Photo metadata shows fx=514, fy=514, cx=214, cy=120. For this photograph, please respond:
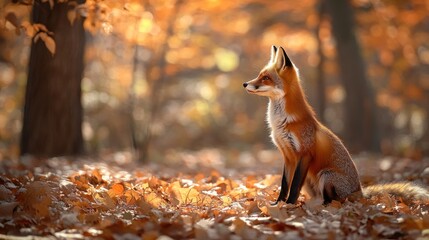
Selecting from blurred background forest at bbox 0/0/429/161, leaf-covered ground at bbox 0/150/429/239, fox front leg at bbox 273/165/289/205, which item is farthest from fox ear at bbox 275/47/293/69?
blurred background forest at bbox 0/0/429/161

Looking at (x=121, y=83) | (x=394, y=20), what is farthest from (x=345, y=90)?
(x=121, y=83)

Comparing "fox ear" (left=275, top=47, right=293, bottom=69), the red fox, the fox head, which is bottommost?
the red fox

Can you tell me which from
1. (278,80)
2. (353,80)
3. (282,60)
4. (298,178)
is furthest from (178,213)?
(353,80)

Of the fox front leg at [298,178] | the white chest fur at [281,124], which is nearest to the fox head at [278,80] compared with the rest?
the white chest fur at [281,124]

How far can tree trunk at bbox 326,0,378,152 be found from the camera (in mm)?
14555

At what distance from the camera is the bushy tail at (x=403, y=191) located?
5.57 metres

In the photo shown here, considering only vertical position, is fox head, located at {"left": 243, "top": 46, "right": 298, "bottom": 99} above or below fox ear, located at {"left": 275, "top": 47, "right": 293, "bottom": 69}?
below

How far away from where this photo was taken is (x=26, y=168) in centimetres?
743

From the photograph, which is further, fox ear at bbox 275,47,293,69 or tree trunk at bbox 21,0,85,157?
tree trunk at bbox 21,0,85,157

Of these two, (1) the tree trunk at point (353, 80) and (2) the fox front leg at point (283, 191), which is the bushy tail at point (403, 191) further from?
(1) the tree trunk at point (353, 80)

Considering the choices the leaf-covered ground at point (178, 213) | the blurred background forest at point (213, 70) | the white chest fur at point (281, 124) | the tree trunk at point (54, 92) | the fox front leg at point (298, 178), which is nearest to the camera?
the leaf-covered ground at point (178, 213)

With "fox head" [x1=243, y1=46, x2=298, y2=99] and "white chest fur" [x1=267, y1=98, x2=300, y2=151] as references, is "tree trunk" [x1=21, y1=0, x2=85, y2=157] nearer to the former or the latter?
"fox head" [x1=243, y1=46, x2=298, y2=99]

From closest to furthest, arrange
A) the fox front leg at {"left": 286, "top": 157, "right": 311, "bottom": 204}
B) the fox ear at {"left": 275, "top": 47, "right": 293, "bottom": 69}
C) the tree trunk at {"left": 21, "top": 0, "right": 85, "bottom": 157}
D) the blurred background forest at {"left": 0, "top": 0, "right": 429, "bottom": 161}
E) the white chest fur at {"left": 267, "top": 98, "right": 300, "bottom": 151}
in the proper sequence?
the fox front leg at {"left": 286, "top": 157, "right": 311, "bottom": 204}, the white chest fur at {"left": 267, "top": 98, "right": 300, "bottom": 151}, the fox ear at {"left": 275, "top": 47, "right": 293, "bottom": 69}, the tree trunk at {"left": 21, "top": 0, "right": 85, "bottom": 157}, the blurred background forest at {"left": 0, "top": 0, "right": 429, "bottom": 161}

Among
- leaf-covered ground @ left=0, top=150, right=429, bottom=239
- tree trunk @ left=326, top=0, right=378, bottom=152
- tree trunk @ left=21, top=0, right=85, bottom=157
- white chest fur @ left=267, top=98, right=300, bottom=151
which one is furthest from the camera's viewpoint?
tree trunk @ left=326, top=0, right=378, bottom=152
